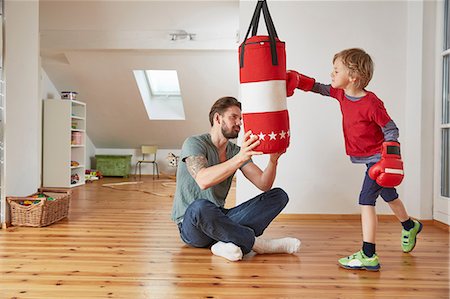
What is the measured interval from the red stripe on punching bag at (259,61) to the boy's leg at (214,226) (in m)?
0.68

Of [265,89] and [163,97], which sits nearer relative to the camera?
[265,89]

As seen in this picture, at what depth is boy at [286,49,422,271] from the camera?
205cm

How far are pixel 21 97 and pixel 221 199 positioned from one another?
1.76m

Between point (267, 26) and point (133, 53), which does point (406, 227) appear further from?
point (133, 53)

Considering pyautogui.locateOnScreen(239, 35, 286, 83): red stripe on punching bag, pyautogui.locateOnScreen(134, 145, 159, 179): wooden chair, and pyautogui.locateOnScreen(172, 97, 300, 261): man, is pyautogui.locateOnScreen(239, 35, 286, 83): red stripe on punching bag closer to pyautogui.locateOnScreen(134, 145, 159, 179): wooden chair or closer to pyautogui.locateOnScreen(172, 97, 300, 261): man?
pyautogui.locateOnScreen(172, 97, 300, 261): man

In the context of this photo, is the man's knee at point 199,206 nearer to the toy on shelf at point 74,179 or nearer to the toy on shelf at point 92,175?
the toy on shelf at point 74,179

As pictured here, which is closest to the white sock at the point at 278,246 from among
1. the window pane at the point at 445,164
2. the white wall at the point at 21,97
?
the window pane at the point at 445,164

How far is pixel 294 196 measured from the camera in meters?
3.61

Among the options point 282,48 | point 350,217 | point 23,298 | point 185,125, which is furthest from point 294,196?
point 185,125

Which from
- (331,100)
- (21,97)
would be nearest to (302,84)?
(331,100)

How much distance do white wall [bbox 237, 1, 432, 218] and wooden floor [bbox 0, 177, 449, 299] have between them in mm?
320

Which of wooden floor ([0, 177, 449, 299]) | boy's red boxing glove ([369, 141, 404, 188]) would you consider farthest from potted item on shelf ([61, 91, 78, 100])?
boy's red boxing glove ([369, 141, 404, 188])

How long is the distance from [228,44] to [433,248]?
386 centimetres

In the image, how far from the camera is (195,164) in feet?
7.18
